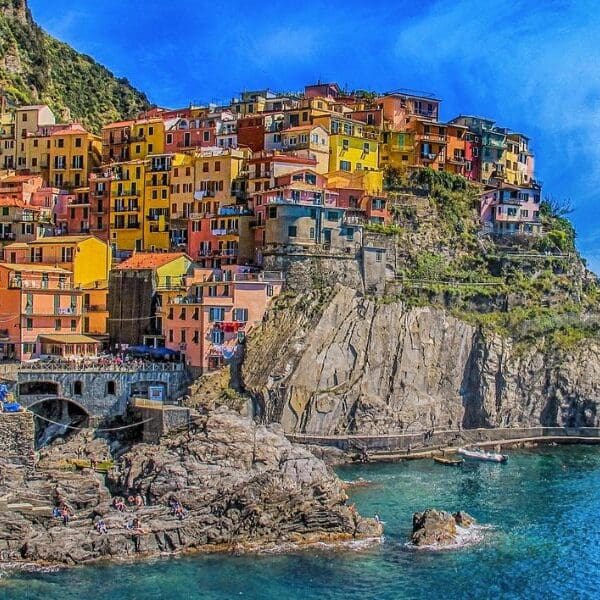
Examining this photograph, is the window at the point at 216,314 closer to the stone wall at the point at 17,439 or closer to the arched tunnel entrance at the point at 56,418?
the arched tunnel entrance at the point at 56,418

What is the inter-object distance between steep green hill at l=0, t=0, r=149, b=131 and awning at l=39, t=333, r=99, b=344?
5007 centimetres

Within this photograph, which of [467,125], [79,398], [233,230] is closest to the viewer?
[79,398]

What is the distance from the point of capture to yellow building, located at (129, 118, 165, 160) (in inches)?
4102

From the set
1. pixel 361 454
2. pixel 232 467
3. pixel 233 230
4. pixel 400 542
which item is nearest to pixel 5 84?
pixel 233 230

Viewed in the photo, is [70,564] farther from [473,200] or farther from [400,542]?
[473,200]

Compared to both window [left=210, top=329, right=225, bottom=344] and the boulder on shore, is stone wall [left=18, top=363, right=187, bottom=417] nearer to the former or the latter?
window [left=210, top=329, right=225, bottom=344]

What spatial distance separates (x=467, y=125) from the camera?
→ 111m

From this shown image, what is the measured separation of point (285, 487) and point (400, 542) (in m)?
6.64

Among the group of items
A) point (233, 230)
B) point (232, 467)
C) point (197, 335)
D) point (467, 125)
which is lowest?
point (232, 467)

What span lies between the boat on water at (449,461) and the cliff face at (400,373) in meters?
3.96

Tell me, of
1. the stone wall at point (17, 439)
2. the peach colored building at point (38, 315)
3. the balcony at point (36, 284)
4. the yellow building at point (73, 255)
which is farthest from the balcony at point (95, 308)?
the stone wall at point (17, 439)

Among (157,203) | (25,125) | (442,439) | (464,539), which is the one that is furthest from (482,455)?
(25,125)

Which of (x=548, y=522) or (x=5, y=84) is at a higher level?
(x=5, y=84)

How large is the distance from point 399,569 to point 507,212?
56.1 meters
